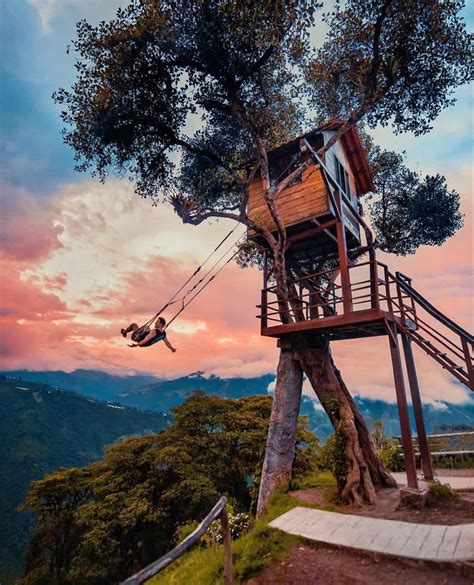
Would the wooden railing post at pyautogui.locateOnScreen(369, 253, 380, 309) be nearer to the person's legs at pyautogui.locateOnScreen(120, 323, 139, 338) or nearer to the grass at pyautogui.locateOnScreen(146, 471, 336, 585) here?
the grass at pyautogui.locateOnScreen(146, 471, 336, 585)

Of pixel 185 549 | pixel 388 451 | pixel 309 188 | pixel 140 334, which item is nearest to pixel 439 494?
pixel 388 451

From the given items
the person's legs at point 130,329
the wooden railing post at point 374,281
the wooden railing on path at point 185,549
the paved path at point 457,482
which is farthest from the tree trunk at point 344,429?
the person's legs at point 130,329

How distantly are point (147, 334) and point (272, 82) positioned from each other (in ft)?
34.7

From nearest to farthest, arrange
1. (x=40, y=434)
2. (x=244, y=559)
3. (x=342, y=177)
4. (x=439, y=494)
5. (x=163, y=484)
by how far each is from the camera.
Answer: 1. (x=244, y=559)
2. (x=439, y=494)
3. (x=342, y=177)
4. (x=163, y=484)
5. (x=40, y=434)

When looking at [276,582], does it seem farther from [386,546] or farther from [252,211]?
[252,211]

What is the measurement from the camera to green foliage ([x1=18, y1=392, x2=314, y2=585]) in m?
18.6

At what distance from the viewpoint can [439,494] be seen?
8000mm

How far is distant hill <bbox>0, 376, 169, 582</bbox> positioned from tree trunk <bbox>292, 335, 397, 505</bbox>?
7756 cm

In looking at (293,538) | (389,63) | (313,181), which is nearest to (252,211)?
(313,181)

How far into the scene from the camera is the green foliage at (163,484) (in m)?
18.6

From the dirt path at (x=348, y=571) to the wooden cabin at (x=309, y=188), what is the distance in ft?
31.8

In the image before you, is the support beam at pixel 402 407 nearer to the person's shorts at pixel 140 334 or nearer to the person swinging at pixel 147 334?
the person swinging at pixel 147 334

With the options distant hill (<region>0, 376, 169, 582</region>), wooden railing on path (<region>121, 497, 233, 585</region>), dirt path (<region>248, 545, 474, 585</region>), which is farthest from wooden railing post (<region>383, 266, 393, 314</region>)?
distant hill (<region>0, 376, 169, 582</region>)

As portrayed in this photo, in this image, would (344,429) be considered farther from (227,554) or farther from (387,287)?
(227,554)
